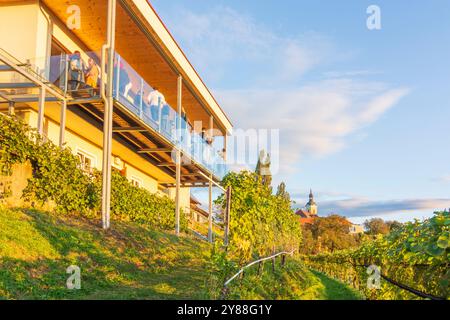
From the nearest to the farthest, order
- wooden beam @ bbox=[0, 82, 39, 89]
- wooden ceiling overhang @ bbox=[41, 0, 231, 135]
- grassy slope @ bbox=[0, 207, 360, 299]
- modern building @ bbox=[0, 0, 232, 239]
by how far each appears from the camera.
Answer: grassy slope @ bbox=[0, 207, 360, 299] < wooden beam @ bbox=[0, 82, 39, 89] < modern building @ bbox=[0, 0, 232, 239] < wooden ceiling overhang @ bbox=[41, 0, 231, 135]

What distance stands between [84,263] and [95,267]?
198 mm

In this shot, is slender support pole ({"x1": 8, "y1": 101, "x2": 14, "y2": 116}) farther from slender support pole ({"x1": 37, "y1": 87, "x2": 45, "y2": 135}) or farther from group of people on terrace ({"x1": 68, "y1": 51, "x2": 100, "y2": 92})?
group of people on terrace ({"x1": 68, "y1": 51, "x2": 100, "y2": 92})

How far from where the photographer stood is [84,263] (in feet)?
23.9

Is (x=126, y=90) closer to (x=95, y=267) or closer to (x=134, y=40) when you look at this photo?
(x=134, y=40)

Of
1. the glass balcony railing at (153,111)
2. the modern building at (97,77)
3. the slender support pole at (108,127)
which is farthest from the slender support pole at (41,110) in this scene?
the glass balcony railing at (153,111)

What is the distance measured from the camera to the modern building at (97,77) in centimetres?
1063

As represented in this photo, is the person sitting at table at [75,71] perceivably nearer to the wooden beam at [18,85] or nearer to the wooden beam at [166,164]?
the wooden beam at [18,85]

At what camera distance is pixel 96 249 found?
8141 millimetres

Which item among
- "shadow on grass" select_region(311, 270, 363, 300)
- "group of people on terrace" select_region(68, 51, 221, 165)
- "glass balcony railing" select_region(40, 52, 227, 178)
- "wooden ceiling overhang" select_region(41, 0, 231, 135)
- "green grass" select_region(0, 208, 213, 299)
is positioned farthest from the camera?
Result: "wooden ceiling overhang" select_region(41, 0, 231, 135)

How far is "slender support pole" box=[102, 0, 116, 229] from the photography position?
10.0 m

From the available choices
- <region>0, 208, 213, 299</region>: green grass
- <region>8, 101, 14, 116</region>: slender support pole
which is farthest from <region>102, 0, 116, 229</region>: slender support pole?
<region>8, 101, 14, 116</region>: slender support pole

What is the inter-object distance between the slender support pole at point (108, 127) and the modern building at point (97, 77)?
24 mm
